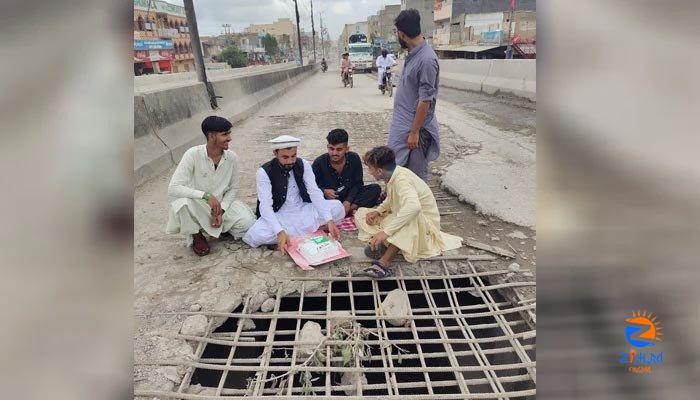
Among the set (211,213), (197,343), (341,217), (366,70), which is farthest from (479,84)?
(366,70)

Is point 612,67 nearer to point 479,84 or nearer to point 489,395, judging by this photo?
point 489,395

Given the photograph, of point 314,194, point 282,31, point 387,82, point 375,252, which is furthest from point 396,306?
point 282,31

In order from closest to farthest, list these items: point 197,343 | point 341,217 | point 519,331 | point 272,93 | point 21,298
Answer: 1. point 21,298
2. point 197,343
3. point 519,331
4. point 341,217
5. point 272,93

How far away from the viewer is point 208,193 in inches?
126

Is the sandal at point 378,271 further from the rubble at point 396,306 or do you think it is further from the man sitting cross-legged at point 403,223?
the rubble at point 396,306

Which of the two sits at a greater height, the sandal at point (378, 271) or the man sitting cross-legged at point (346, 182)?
the man sitting cross-legged at point (346, 182)

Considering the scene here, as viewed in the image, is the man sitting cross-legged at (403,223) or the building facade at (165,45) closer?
the man sitting cross-legged at (403,223)

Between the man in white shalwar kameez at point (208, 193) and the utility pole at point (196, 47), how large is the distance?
4669 millimetres

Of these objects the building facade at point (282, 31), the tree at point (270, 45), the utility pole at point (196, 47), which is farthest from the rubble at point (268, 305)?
the building facade at point (282, 31)

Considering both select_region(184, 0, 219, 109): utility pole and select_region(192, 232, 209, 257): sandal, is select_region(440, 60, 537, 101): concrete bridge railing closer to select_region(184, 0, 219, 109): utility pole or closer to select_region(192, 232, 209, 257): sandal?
select_region(184, 0, 219, 109): utility pole

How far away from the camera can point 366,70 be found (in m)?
36.1

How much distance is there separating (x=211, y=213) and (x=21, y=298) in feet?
9.26

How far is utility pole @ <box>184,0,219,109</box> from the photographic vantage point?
7191mm

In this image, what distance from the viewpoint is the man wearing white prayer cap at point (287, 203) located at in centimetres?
324
